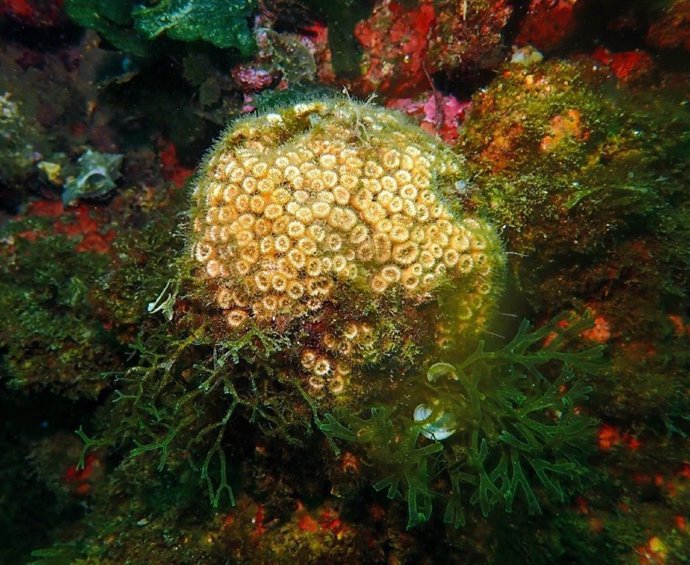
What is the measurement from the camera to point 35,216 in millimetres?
5840

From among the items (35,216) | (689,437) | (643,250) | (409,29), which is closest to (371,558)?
(689,437)

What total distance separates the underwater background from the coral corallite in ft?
0.06

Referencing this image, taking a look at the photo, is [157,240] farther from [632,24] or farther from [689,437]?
[689,437]

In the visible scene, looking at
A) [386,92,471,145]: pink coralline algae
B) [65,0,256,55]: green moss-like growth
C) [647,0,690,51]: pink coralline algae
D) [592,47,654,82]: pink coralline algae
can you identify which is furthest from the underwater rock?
[647,0,690,51]: pink coralline algae

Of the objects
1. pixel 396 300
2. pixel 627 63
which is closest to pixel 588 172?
pixel 627 63

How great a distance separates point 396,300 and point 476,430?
124cm

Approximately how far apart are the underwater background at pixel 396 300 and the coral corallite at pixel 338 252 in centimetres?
2

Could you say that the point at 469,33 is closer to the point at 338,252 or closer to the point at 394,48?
the point at 394,48

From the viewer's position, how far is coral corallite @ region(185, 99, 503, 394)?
2998 millimetres

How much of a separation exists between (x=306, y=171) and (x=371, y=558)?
129 inches

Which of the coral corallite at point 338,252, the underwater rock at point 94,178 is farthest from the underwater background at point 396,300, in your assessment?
the underwater rock at point 94,178

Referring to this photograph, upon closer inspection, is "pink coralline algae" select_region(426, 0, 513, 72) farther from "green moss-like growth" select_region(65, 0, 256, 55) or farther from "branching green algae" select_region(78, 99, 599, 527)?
"green moss-like growth" select_region(65, 0, 256, 55)

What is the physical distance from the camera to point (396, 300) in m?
3.08

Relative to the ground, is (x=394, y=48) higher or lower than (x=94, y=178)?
higher
